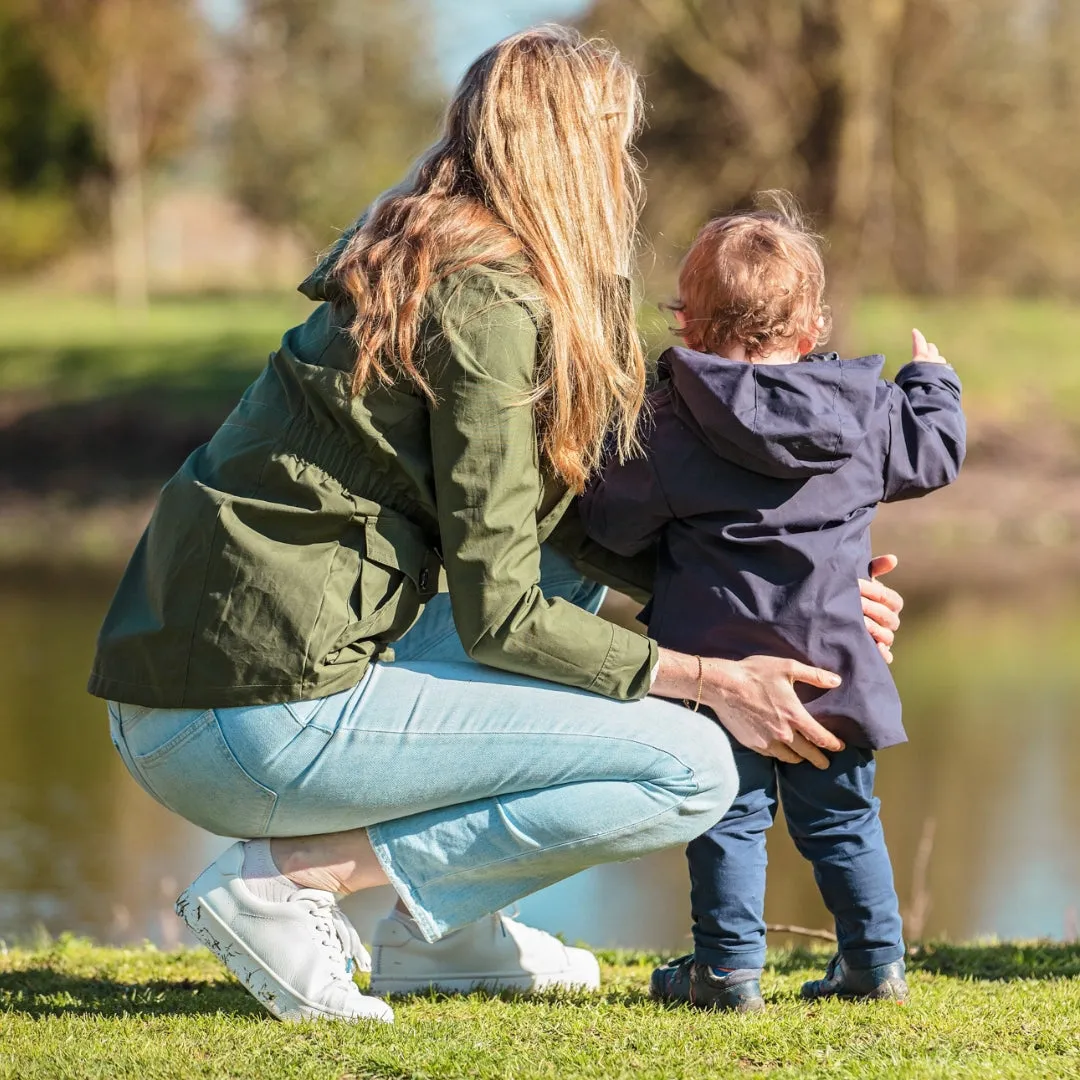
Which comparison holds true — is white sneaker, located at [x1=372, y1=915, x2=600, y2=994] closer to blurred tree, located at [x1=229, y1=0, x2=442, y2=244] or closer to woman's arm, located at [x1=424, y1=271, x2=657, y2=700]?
woman's arm, located at [x1=424, y1=271, x2=657, y2=700]

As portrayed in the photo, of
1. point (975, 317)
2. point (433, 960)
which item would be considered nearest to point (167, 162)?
point (975, 317)

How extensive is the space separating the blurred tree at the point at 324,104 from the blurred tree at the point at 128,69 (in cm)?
115

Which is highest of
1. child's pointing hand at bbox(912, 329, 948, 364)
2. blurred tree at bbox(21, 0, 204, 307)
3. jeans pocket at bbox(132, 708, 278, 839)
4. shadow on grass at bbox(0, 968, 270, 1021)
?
blurred tree at bbox(21, 0, 204, 307)

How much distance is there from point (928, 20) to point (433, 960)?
10724 mm

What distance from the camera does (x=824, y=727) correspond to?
240 cm

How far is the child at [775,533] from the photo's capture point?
7.80 feet

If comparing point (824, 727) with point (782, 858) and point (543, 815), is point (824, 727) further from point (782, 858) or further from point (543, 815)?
point (782, 858)

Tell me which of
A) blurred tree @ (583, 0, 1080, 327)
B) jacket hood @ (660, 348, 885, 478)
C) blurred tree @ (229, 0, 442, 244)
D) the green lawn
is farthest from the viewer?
blurred tree @ (229, 0, 442, 244)

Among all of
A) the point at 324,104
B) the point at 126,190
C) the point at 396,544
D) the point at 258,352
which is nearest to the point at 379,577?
the point at 396,544

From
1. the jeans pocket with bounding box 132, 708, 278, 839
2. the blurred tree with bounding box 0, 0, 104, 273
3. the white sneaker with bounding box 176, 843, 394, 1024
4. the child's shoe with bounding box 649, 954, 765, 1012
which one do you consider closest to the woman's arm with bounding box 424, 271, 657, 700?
the jeans pocket with bounding box 132, 708, 278, 839

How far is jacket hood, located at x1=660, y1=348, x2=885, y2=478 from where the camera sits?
7.68ft

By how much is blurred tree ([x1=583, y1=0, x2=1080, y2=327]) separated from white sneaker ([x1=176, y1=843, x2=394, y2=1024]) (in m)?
8.93

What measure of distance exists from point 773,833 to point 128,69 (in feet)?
70.8

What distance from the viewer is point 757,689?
2365 millimetres
